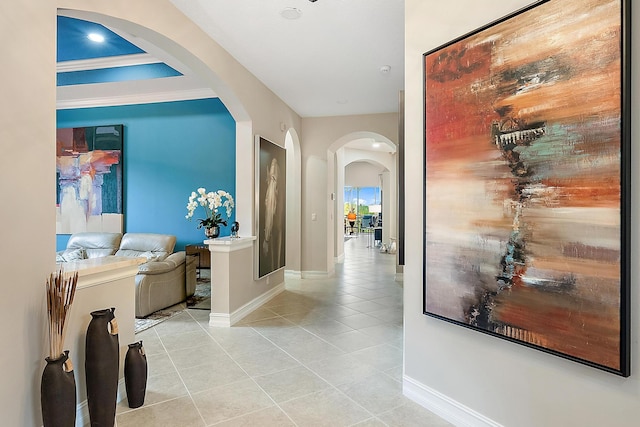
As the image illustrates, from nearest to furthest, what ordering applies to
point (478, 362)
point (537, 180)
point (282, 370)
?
point (537, 180)
point (478, 362)
point (282, 370)

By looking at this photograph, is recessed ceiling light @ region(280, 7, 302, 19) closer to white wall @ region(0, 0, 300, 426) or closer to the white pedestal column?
white wall @ region(0, 0, 300, 426)

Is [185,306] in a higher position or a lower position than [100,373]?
lower

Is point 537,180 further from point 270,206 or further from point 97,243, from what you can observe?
point 97,243

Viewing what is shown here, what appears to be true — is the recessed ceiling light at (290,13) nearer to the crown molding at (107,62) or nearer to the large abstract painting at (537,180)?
the large abstract painting at (537,180)

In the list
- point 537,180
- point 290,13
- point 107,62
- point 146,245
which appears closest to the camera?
point 537,180

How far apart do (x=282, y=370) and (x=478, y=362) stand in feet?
5.05

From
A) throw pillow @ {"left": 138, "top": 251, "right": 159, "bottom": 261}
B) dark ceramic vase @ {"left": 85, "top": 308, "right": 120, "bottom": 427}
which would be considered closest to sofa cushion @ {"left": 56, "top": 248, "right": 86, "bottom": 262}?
throw pillow @ {"left": 138, "top": 251, "right": 159, "bottom": 261}

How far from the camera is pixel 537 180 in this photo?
167 cm

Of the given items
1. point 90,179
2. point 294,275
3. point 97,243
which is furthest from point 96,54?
point 294,275

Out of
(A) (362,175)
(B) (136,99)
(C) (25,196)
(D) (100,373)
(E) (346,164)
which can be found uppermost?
(B) (136,99)

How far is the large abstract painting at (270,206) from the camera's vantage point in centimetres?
463

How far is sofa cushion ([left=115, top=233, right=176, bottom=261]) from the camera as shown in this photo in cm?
505

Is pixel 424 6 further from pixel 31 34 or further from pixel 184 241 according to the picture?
pixel 184 241

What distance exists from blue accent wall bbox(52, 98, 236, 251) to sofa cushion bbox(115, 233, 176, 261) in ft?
2.03
